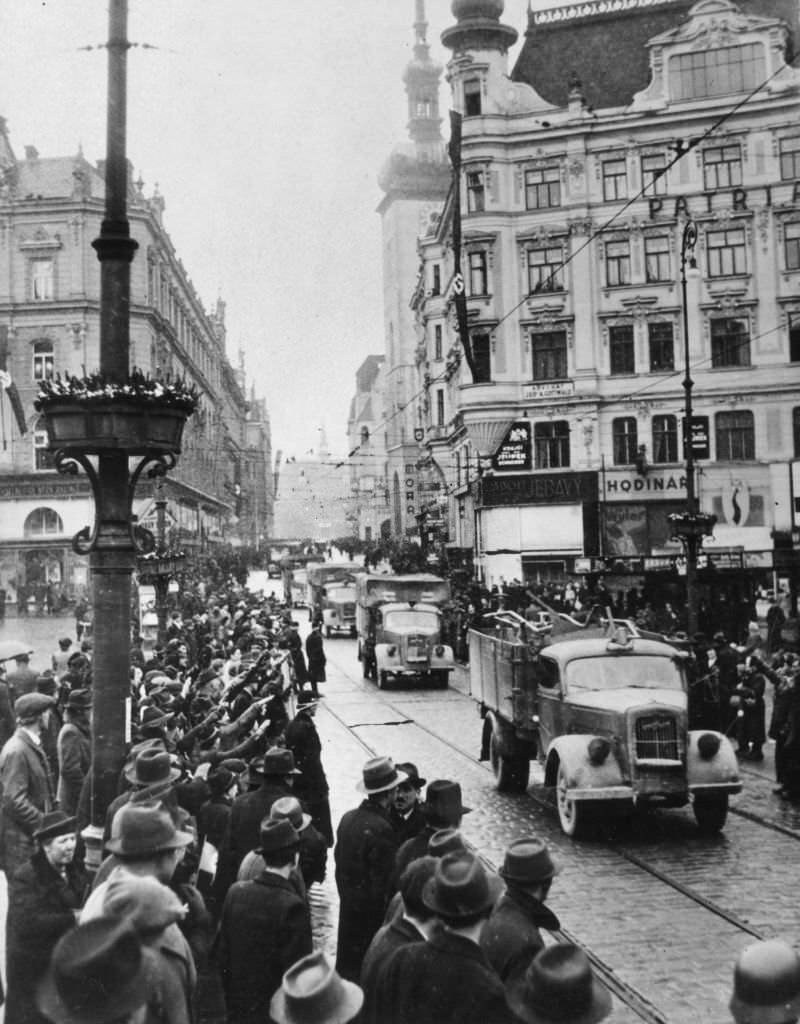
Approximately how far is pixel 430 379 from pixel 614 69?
67.6 ft

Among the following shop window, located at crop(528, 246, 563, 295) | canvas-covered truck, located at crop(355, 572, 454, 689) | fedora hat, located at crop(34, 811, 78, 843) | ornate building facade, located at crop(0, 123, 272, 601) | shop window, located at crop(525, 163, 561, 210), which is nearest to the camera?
fedora hat, located at crop(34, 811, 78, 843)

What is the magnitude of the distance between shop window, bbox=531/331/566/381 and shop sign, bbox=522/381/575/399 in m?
0.38

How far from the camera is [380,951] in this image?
4445 millimetres

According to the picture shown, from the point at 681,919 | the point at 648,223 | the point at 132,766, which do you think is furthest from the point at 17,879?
the point at 648,223

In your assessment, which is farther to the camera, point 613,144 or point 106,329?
point 613,144

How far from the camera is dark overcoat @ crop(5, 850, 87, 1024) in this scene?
5.52 m

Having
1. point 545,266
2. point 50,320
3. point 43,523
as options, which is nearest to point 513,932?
point 545,266

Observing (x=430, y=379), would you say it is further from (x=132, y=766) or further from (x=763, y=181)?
(x=132, y=766)

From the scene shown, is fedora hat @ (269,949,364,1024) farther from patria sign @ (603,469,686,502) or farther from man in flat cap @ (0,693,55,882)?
patria sign @ (603,469,686,502)

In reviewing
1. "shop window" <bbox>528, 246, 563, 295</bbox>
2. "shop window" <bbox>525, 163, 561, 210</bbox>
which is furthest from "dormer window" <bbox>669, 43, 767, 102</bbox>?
"shop window" <bbox>528, 246, 563, 295</bbox>

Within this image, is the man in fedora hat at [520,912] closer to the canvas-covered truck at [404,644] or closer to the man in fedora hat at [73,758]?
the man in fedora hat at [73,758]

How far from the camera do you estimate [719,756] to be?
11.9 metres

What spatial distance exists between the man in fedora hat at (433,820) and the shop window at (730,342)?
38692 mm

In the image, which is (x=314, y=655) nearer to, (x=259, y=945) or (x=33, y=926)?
(x=33, y=926)
